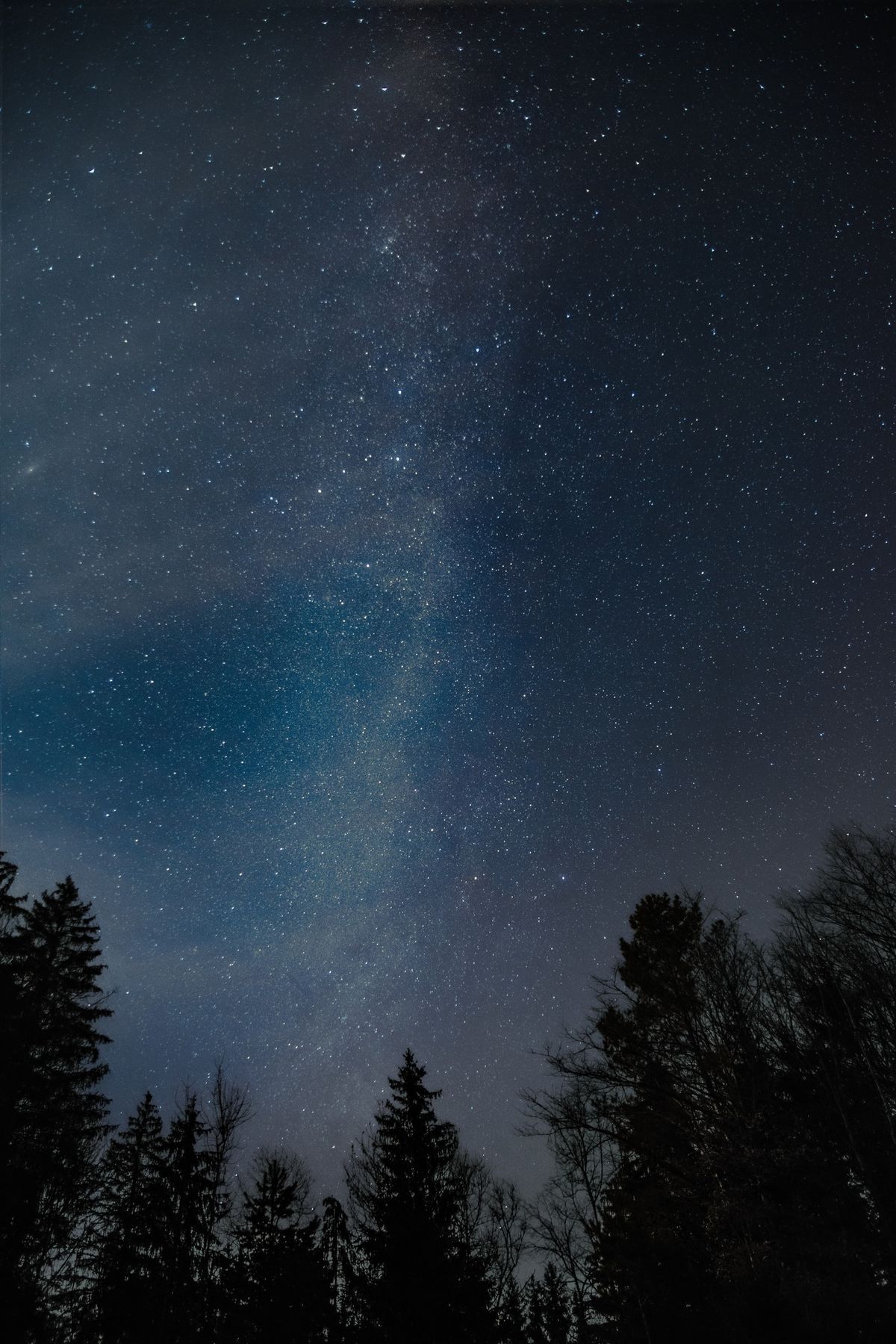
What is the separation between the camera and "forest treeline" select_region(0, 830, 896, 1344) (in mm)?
A: 16750

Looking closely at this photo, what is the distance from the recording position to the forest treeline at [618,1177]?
16.8 meters

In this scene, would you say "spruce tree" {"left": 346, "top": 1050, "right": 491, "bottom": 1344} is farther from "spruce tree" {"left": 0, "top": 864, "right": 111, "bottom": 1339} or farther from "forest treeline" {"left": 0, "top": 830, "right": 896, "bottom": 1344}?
"spruce tree" {"left": 0, "top": 864, "right": 111, "bottom": 1339}

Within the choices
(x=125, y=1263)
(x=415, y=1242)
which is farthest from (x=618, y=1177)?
(x=125, y=1263)

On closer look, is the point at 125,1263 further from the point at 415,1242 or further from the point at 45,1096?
the point at 415,1242

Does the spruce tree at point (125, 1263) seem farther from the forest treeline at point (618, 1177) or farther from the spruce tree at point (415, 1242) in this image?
the spruce tree at point (415, 1242)

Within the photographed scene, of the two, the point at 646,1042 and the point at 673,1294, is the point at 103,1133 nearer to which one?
the point at 646,1042

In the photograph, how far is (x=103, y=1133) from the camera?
71.2 ft

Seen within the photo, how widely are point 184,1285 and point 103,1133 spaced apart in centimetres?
537

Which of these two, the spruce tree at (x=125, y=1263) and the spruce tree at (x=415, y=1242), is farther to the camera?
the spruce tree at (x=415, y=1242)

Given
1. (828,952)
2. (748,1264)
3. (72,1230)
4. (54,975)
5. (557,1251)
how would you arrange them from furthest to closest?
1. (557,1251)
2. (828,952)
3. (54,975)
4. (72,1230)
5. (748,1264)

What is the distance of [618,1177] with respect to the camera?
24766mm

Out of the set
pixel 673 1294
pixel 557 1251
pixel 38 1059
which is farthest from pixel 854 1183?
pixel 38 1059

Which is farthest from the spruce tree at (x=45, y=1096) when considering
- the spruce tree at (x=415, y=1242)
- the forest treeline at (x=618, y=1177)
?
the spruce tree at (x=415, y=1242)

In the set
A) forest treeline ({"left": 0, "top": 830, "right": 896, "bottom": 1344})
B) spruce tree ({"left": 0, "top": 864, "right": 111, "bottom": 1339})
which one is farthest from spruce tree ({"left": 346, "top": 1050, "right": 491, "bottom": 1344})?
spruce tree ({"left": 0, "top": 864, "right": 111, "bottom": 1339})
